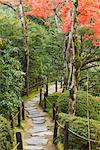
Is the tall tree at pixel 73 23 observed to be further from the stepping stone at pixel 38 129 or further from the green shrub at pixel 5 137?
the green shrub at pixel 5 137

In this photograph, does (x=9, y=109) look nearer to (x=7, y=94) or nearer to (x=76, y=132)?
(x=7, y=94)

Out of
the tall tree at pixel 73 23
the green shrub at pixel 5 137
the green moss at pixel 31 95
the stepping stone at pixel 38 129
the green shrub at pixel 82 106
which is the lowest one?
the green moss at pixel 31 95

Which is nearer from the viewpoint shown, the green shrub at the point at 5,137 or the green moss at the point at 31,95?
the green shrub at the point at 5,137

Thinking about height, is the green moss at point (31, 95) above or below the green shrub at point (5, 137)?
below

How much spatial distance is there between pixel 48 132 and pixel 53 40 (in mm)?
8460

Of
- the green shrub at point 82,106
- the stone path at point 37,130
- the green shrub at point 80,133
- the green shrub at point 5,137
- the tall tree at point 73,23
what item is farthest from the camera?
the green shrub at point 82,106

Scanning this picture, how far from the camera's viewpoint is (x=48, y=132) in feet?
40.1

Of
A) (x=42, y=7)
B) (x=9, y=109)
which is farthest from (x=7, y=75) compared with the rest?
(x=42, y=7)

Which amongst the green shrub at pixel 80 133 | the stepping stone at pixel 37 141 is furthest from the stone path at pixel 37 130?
the green shrub at pixel 80 133

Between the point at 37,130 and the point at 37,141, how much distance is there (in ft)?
5.60

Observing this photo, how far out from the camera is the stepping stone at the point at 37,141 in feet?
35.0

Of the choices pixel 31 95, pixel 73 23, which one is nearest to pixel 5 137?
pixel 73 23

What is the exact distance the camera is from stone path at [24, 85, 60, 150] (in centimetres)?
1044

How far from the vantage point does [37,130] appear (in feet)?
41.5
